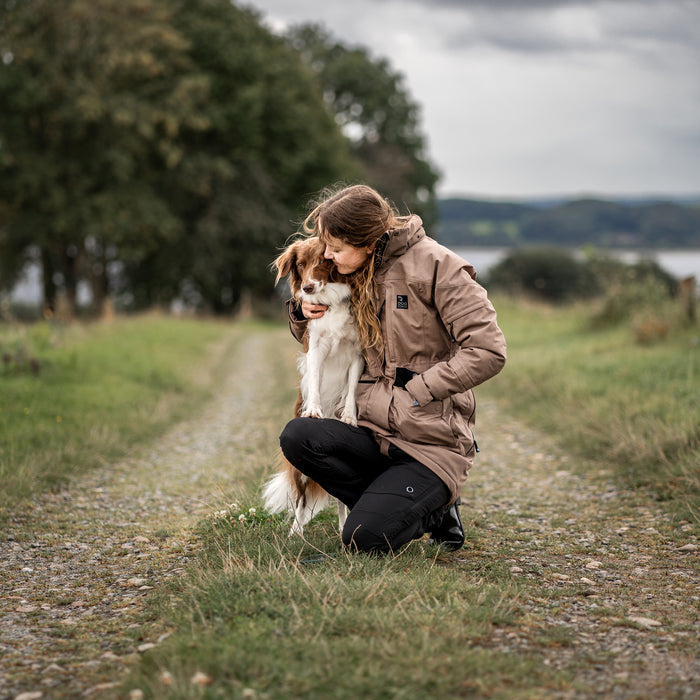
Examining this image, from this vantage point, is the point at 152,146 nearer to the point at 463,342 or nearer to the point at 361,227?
the point at 361,227

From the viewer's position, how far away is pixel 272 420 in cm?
901

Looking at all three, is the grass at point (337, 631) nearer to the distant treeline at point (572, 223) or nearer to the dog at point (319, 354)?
the dog at point (319, 354)

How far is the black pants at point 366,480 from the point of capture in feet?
12.9

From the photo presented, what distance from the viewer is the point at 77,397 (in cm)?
855

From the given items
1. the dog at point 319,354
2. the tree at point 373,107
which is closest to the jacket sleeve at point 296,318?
the dog at point 319,354

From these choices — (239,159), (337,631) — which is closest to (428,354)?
(337,631)

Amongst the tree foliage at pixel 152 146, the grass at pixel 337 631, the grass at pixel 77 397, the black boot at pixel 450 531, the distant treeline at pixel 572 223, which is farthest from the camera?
the distant treeline at pixel 572 223

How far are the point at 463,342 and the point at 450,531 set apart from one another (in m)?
1.20

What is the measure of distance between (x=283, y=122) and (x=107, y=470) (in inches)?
1061

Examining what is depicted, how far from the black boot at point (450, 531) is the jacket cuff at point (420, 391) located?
821 millimetres

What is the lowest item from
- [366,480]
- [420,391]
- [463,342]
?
[366,480]

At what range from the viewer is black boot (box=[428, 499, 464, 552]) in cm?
445

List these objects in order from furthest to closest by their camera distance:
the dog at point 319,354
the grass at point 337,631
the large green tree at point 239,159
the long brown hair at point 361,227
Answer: the large green tree at point 239,159 → the dog at point 319,354 → the long brown hair at point 361,227 → the grass at point 337,631

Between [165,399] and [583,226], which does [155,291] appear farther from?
[583,226]
